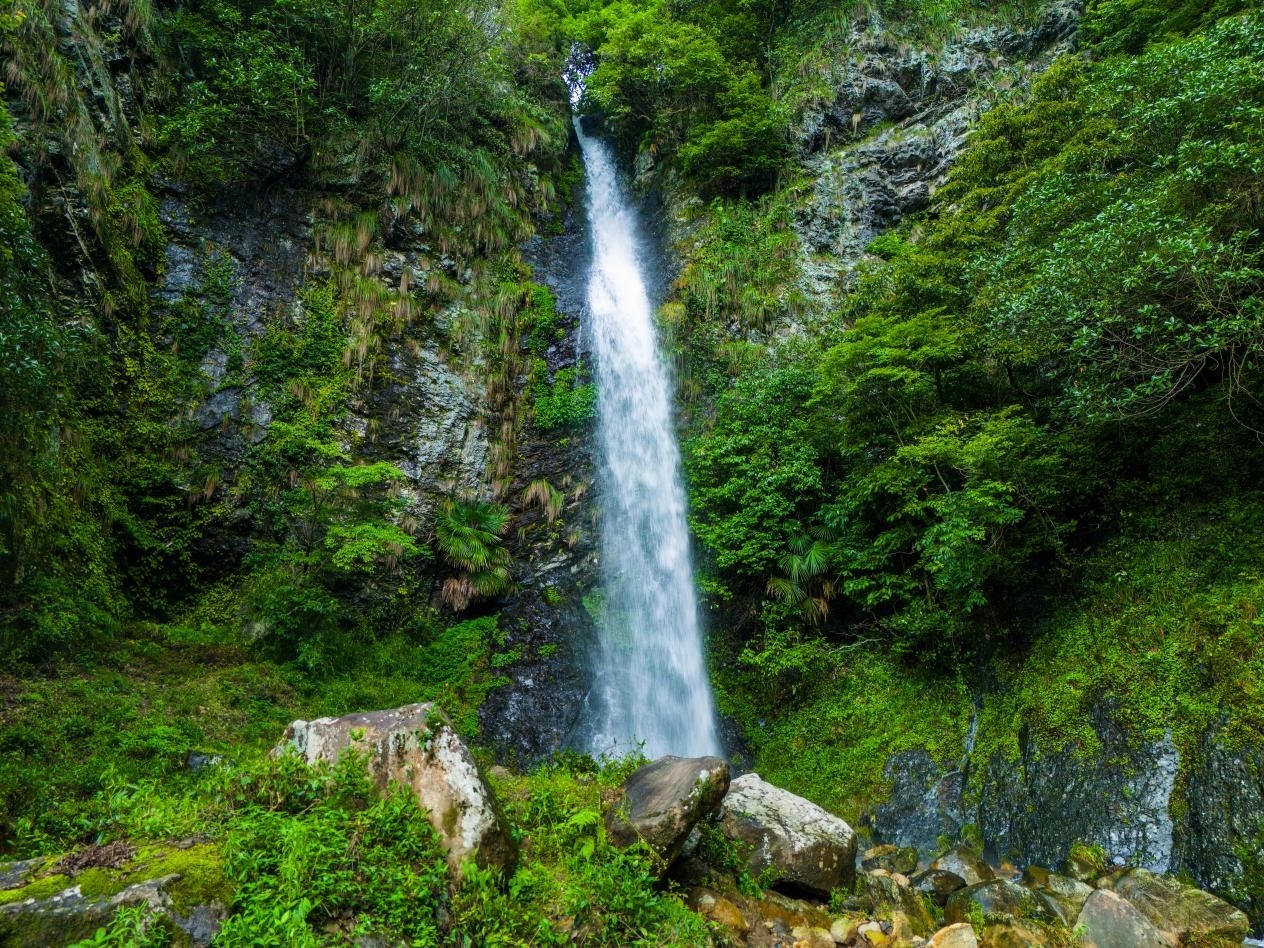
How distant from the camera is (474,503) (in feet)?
38.8

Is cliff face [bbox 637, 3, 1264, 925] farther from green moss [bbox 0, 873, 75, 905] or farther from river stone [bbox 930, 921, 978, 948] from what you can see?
green moss [bbox 0, 873, 75, 905]

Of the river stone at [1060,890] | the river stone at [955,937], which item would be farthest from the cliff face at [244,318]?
the river stone at [955,937]

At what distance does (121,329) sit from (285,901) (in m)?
9.74

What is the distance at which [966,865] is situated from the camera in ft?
19.0

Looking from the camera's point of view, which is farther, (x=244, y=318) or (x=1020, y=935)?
(x=244, y=318)

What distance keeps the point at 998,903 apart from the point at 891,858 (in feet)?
5.72

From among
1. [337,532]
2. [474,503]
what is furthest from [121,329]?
[474,503]

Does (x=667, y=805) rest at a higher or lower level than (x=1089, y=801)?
higher

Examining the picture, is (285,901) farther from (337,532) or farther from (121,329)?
(121,329)

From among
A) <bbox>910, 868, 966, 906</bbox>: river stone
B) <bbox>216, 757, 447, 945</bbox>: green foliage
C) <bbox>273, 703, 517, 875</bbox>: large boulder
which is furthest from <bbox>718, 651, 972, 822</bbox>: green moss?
<bbox>216, 757, 447, 945</bbox>: green foliage

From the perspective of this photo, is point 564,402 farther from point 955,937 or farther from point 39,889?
point 39,889

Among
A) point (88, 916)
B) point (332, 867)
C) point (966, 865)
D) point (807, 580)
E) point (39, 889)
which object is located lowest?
point (966, 865)

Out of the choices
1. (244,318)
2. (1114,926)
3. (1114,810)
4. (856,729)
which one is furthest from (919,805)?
(244,318)

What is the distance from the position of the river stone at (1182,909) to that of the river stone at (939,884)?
1.12 meters
